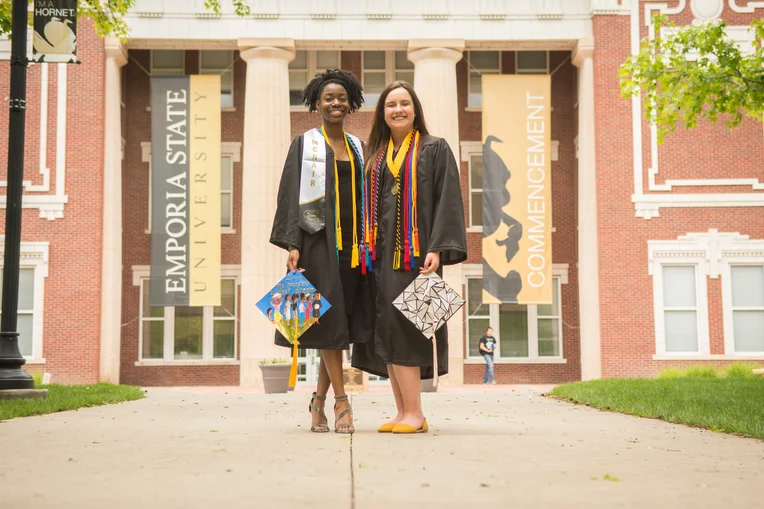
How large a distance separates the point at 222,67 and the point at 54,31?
1747 centimetres

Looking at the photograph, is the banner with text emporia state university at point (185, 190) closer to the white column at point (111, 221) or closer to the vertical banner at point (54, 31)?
the white column at point (111, 221)

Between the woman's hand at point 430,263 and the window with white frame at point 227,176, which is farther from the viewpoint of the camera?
the window with white frame at point 227,176

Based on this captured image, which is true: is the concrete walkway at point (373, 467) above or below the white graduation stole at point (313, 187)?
below

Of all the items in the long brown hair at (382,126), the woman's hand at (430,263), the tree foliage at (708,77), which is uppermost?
the tree foliage at (708,77)

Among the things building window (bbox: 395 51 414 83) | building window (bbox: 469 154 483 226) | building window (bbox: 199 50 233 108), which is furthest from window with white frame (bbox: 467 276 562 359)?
building window (bbox: 199 50 233 108)

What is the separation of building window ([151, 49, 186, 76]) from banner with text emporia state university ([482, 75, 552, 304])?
9.58m

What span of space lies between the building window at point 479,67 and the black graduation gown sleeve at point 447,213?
23779 mm

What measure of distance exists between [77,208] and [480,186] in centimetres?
1182

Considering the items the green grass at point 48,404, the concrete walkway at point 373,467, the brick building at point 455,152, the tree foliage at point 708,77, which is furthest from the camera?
the brick building at point 455,152

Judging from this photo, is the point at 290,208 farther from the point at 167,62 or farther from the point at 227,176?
the point at 167,62

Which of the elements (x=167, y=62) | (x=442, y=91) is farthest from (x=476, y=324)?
(x=167, y=62)

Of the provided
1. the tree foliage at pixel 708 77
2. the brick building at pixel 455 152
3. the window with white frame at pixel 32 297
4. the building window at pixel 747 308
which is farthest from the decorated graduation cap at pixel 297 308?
the building window at pixel 747 308

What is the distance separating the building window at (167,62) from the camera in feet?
97.6

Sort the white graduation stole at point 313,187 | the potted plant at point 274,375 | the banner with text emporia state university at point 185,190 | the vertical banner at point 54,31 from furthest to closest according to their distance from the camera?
1. the banner with text emporia state university at point 185,190
2. the potted plant at point 274,375
3. the vertical banner at point 54,31
4. the white graduation stole at point 313,187
